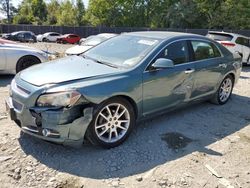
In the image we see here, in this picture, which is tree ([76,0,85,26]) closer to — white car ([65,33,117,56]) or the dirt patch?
white car ([65,33,117,56])

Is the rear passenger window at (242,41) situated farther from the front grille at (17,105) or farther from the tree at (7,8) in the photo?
the tree at (7,8)

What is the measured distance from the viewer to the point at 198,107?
5.84 metres

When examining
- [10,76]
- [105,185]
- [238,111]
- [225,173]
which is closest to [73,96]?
[105,185]

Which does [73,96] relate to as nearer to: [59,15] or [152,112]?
A: [152,112]

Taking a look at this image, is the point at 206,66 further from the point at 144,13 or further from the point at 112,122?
the point at 144,13

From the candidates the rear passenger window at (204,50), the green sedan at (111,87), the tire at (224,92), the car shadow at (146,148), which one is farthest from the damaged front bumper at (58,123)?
the tire at (224,92)

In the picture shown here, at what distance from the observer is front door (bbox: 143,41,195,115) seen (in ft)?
13.8

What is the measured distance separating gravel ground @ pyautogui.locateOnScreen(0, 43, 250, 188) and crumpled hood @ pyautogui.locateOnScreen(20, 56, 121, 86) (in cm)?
87

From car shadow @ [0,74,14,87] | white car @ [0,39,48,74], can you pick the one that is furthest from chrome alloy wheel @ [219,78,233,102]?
car shadow @ [0,74,14,87]

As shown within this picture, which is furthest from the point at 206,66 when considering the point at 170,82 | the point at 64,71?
the point at 64,71

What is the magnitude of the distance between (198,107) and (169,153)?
7.23 feet

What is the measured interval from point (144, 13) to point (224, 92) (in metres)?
45.0

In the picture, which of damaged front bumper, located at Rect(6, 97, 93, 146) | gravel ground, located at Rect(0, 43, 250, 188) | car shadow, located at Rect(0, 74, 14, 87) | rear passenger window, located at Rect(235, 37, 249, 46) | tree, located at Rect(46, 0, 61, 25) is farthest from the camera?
tree, located at Rect(46, 0, 61, 25)

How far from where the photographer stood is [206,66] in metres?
5.21
